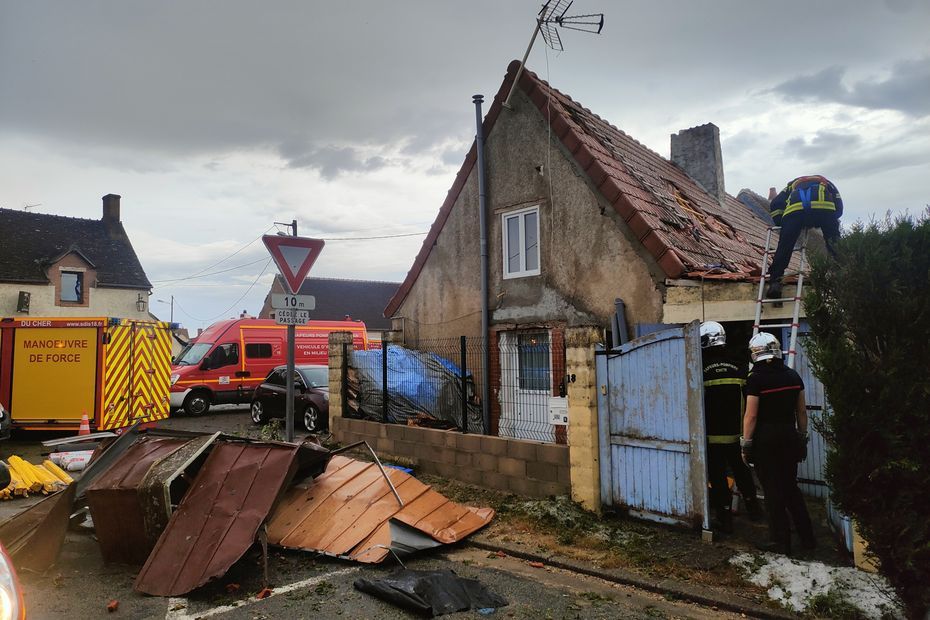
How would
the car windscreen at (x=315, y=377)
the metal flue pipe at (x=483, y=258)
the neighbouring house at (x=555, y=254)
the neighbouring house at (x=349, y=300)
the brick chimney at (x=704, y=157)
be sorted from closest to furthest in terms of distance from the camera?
the neighbouring house at (x=555, y=254)
the metal flue pipe at (x=483, y=258)
the car windscreen at (x=315, y=377)
the brick chimney at (x=704, y=157)
the neighbouring house at (x=349, y=300)

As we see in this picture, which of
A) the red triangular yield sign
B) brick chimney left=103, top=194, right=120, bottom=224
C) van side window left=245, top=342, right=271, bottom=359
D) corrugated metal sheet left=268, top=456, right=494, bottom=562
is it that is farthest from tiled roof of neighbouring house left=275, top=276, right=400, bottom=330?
corrugated metal sheet left=268, top=456, right=494, bottom=562

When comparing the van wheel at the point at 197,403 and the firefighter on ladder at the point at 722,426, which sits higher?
the firefighter on ladder at the point at 722,426

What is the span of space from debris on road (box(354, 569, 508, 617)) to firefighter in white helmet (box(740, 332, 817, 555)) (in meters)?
Answer: 2.42

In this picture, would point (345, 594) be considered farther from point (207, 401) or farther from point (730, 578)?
point (207, 401)

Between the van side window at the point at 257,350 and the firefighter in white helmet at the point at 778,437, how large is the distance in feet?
51.1

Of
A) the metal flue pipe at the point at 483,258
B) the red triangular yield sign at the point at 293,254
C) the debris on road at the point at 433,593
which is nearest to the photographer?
the debris on road at the point at 433,593

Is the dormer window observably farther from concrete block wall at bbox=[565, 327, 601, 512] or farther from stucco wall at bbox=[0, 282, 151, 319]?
concrete block wall at bbox=[565, 327, 601, 512]

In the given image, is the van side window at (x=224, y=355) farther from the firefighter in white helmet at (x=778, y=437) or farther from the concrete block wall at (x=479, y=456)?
the firefighter in white helmet at (x=778, y=437)

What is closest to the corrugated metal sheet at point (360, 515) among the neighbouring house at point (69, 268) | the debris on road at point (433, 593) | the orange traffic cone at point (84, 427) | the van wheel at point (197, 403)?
the debris on road at point (433, 593)

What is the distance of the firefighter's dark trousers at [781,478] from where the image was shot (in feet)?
16.2

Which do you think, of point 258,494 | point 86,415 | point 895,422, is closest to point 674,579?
point 895,422

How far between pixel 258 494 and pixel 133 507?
1.11 meters

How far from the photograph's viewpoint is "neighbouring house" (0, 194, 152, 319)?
2680cm

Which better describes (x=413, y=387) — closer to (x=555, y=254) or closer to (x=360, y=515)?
(x=555, y=254)
